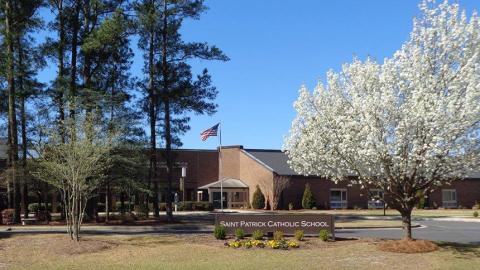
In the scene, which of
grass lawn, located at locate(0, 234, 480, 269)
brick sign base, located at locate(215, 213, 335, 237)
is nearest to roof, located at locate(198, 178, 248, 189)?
brick sign base, located at locate(215, 213, 335, 237)

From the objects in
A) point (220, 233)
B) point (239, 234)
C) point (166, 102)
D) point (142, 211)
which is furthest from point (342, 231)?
point (142, 211)

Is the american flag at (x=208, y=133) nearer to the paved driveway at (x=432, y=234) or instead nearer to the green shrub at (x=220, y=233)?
the paved driveway at (x=432, y=234)

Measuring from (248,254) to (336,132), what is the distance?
5.19 metres

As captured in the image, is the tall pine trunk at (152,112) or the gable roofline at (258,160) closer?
the tall pine trunk at (152,112)

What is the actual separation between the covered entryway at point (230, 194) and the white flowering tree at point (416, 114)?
41.1 meters

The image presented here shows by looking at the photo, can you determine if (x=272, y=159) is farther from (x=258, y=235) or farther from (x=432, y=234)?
(x=258, y=235)

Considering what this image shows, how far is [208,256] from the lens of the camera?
1825 centimetres

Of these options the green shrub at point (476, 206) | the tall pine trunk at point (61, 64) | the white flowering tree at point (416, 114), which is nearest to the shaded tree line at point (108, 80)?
the tall pine trunk at point (61, 64)

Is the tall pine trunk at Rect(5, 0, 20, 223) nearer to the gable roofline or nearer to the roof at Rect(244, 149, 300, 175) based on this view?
the gable roofline

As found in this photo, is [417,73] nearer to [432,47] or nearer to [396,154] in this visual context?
[432,47]

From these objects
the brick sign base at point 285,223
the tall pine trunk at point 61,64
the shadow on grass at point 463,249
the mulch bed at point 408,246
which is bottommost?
the shadow on grass at point 463,249

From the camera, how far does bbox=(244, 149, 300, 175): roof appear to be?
56659 mm

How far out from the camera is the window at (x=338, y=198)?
191ft

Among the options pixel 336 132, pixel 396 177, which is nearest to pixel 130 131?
pixel 336 132
